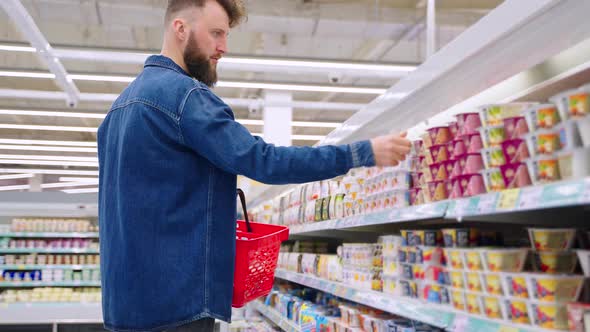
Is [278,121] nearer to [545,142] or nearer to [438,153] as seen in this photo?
[438,153]

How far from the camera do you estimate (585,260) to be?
4.64 feet

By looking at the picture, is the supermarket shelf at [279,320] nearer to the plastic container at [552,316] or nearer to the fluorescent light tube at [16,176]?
the plastic container at [552,316]

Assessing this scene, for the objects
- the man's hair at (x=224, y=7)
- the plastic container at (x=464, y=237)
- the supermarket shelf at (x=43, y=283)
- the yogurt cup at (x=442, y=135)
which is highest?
the man's hair at (x=224, y=7)

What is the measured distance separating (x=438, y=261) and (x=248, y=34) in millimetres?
8518

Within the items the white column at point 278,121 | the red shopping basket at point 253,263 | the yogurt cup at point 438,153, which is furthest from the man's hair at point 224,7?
the white column at point 278,121

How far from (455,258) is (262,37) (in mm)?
8105

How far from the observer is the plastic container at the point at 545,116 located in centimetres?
149

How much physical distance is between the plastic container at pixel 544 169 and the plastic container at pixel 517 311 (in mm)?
319

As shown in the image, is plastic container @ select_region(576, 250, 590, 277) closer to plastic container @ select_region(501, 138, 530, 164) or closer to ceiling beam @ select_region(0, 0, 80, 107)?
plastic container @ select_region(501, 138, 530, 164)

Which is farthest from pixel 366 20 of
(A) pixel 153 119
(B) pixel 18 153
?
(B) pixel 18 153

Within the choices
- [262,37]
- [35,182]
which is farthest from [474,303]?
[35,182]

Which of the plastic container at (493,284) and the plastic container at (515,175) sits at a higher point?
the plastic container at (515,175)

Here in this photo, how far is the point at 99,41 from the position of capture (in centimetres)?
1031

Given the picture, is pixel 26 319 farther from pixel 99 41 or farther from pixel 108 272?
pixel 108 272
